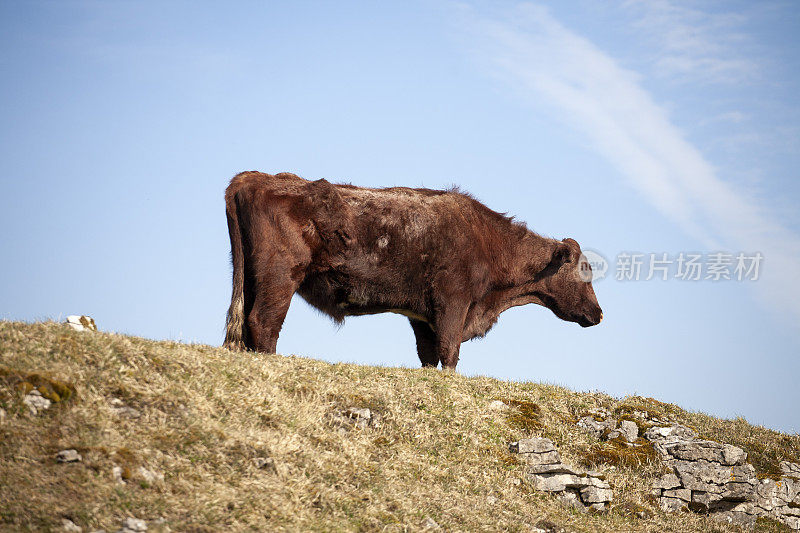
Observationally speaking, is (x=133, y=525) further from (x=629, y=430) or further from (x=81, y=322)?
(x=629, y=430)

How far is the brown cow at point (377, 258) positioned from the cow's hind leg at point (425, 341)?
2cm

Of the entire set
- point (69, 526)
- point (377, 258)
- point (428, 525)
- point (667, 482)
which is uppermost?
point (377, 258)

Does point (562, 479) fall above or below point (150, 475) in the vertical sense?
above

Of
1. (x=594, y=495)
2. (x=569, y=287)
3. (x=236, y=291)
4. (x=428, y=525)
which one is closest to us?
(x=428, y=525)

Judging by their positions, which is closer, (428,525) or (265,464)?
(265,464)

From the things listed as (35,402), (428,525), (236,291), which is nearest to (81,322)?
(236,291)

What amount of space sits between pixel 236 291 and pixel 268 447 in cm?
438

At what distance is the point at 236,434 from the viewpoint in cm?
877

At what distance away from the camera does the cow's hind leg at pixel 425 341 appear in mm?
15606

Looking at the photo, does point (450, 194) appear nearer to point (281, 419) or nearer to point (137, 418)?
point (281, 419)

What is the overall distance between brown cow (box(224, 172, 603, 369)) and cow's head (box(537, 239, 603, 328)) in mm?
147

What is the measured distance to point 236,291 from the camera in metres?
12.6

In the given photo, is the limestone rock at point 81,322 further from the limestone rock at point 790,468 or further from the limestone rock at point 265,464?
the limestone rock at point 790,468

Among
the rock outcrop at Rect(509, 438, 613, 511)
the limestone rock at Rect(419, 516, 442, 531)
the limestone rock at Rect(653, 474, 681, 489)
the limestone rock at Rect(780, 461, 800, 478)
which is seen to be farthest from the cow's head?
the limestone rock at Rect(419, 516, 442, 531)
